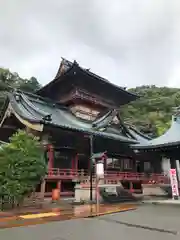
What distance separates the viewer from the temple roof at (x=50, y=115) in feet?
64.5

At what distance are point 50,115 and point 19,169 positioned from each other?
255 inches

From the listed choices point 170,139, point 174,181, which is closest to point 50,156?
point 174,181

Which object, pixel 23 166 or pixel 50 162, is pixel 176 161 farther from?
pixel 23 166

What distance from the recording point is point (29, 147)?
48.0ft

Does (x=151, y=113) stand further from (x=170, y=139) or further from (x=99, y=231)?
(x=99, y=231)

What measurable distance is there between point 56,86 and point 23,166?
15.5 metres

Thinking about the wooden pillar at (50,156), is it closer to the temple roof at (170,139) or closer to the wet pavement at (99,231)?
the temple roof at (170,139)

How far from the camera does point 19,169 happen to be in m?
13.8

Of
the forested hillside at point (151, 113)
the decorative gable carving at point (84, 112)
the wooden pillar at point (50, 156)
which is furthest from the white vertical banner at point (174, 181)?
the forested hillside at point (151, 113)

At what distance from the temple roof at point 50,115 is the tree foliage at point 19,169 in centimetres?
415

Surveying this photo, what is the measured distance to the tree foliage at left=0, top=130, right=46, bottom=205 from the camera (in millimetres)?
13500

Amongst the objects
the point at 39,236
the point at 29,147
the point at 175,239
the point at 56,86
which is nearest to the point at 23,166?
the point at 29,147

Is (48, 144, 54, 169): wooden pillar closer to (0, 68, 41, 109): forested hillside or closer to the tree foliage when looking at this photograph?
the tree foliage

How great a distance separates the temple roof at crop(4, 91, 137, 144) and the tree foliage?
4.15m
